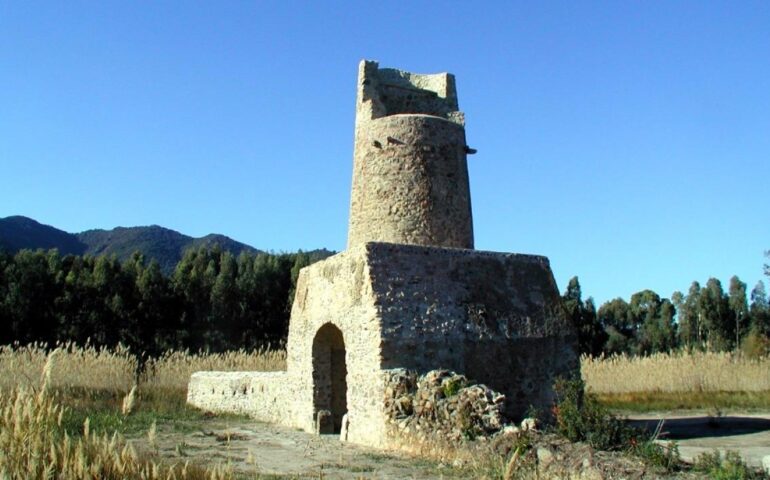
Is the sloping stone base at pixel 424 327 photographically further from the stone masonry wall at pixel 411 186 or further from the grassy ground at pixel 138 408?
the grassy ground at pixel 138 408

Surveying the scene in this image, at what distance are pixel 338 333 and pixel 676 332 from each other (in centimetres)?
3453

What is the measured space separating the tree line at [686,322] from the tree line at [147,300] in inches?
557

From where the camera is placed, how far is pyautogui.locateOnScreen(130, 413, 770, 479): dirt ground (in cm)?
809

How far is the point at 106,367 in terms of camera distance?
16.3 meters

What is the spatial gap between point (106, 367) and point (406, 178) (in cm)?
841

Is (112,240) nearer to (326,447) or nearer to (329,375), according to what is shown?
(329,375)

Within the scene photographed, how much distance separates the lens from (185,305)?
3216 centimetres

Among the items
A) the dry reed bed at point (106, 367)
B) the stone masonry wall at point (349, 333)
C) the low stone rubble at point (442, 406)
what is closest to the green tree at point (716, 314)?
the dry reed bed at point (106, 367)

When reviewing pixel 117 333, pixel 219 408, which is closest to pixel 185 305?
pixel 117 333

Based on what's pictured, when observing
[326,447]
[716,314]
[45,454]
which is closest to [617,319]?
[716,314]

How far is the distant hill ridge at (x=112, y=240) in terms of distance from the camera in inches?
3219

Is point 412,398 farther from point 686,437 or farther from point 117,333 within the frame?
point 117,333

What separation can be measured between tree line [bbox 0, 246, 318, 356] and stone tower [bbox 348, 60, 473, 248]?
19.6m

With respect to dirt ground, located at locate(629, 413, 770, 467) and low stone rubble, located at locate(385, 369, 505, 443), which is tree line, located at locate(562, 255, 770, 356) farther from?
low stone rubble, located at locate(385, 369, 505, 443)
